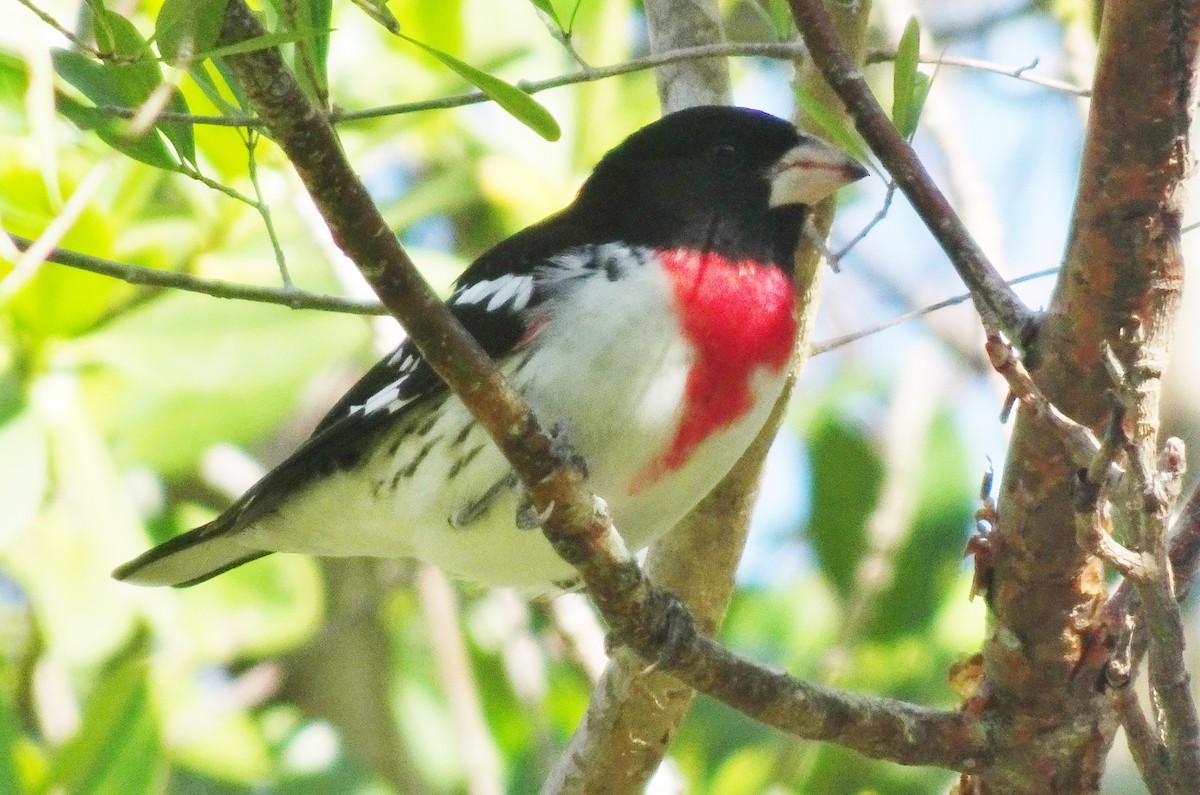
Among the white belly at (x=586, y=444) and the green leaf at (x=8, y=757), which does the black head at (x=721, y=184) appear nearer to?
the white belly at (x=586, y=444)

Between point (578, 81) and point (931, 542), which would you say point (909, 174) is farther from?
point (931, 542)

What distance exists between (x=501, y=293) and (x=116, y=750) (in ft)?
3.55

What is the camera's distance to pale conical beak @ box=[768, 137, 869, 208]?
2.81 meters

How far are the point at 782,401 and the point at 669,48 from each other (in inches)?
26.1

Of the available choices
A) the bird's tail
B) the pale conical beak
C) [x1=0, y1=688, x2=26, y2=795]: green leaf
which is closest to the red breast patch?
the pale conical beak

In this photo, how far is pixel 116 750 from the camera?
9.58ft

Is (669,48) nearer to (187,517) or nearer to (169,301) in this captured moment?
(169,301)

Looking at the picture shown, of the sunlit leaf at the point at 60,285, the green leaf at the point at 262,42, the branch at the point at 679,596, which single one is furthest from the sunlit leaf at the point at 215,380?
the green leaf at the point at 262,42

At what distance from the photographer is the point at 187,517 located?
3838 millimetres

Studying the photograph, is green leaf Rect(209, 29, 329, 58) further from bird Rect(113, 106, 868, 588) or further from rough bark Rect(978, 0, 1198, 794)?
bird Rect(113, 106, 868, 588)

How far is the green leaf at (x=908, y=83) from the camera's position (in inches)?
73.1

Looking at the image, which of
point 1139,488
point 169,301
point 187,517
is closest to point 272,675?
point 187,517

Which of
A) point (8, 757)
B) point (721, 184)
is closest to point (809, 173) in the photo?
point (721, 184)

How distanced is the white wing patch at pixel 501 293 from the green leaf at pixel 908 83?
91cm
